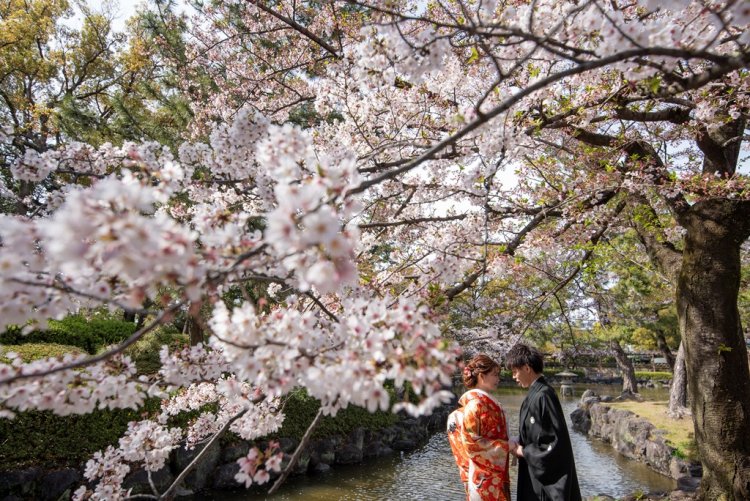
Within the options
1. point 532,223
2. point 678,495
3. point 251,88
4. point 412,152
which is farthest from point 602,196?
point 251,88

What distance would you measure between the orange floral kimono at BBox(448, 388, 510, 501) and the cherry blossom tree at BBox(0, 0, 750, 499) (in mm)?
760

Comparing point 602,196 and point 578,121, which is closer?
point 578,121

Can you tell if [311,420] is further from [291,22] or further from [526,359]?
[291,22]

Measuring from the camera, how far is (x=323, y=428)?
9141mm

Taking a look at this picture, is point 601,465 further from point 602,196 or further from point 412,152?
point 412,152

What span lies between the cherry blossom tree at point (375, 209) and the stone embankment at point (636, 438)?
3789mm

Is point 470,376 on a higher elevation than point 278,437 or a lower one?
higher

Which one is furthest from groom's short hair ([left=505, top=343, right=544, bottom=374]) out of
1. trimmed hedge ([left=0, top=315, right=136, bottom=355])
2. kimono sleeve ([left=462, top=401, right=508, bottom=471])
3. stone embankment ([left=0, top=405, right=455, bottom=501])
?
trimmed hedge ([left=0, top=315, right=136, bottom=355])

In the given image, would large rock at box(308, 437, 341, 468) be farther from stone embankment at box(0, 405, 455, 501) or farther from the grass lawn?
the grass lawn

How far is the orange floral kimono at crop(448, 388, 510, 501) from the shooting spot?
9.93ft

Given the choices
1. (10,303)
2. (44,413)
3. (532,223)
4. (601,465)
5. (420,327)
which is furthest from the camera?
(601,465)

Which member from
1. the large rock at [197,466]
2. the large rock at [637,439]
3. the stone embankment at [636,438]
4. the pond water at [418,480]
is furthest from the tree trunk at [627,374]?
→ the large rock at [197,466]

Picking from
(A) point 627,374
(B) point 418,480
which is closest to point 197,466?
(B) point 418,480

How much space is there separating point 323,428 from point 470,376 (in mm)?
6650
